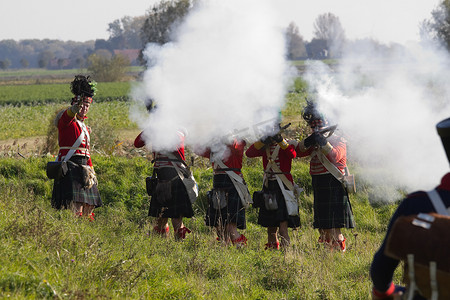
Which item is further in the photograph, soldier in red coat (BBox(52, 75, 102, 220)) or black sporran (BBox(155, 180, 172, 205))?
soldier in red coat (BBox(52, 75, 102, 220))

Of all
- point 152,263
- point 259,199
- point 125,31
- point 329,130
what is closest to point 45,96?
point 259,199

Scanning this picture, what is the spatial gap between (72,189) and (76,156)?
0.49 metres

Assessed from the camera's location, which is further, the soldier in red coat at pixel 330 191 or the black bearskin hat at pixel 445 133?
the soldier in red coat at pixel 330 191

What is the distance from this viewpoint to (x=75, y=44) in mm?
→ 195250

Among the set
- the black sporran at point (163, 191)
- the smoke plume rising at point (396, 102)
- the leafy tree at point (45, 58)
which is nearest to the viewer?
the smoke plume rising at point (396, 102)

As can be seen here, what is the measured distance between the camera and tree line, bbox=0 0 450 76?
7.93 meters

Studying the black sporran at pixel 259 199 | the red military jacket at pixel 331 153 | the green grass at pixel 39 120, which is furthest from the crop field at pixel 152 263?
the green grass at pixel 39 120

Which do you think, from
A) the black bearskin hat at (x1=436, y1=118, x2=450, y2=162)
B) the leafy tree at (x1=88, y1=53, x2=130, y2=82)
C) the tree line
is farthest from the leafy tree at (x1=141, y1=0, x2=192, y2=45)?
the black bearskin hat at (x1=436, y1=118, x2=450, y2=162)

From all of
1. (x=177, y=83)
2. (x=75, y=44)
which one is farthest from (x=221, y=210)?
(x=75, y=44)

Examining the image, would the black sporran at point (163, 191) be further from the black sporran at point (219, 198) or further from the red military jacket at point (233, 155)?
the red military jacket at point (233, 155)

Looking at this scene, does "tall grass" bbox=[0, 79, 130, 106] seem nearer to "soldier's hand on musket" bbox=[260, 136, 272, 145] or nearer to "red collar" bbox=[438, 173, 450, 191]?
"soldier's hand on musket" bbox=[260, 136, 272, 145]

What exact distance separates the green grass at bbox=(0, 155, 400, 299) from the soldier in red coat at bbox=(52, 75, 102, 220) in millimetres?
474

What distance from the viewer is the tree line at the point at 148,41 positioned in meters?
7.93

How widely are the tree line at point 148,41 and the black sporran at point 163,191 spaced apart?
1.99m
